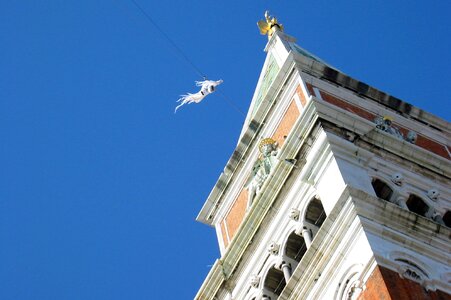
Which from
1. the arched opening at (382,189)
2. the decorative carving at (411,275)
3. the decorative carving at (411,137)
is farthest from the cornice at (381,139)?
the decorative carving at (411,275)

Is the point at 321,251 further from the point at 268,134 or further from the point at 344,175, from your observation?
the point at 268,134

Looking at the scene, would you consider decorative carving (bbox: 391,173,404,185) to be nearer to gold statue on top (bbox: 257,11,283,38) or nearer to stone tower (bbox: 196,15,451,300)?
stone tower (bbox: 196,15,451,300)

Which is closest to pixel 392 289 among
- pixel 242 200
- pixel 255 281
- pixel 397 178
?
pixel 397 178

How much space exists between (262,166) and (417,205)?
6124mm

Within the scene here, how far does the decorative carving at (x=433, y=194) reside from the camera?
3266 centimetres

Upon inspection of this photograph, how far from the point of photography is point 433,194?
107 feet

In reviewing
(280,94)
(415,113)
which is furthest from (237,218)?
(415,113)

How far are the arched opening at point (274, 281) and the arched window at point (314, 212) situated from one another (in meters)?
1.70

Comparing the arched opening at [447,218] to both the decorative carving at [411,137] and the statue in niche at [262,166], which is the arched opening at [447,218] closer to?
the decorative carving at [411,137]

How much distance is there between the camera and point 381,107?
38000 millimetres

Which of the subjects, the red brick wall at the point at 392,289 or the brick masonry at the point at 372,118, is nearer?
the red brick wall at the point at 392,289

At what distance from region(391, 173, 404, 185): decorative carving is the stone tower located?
0.09 feet

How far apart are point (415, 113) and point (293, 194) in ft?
23.2

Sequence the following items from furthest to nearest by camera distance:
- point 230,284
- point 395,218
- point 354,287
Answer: point 230,284 < point 395,218 < point 354,287
